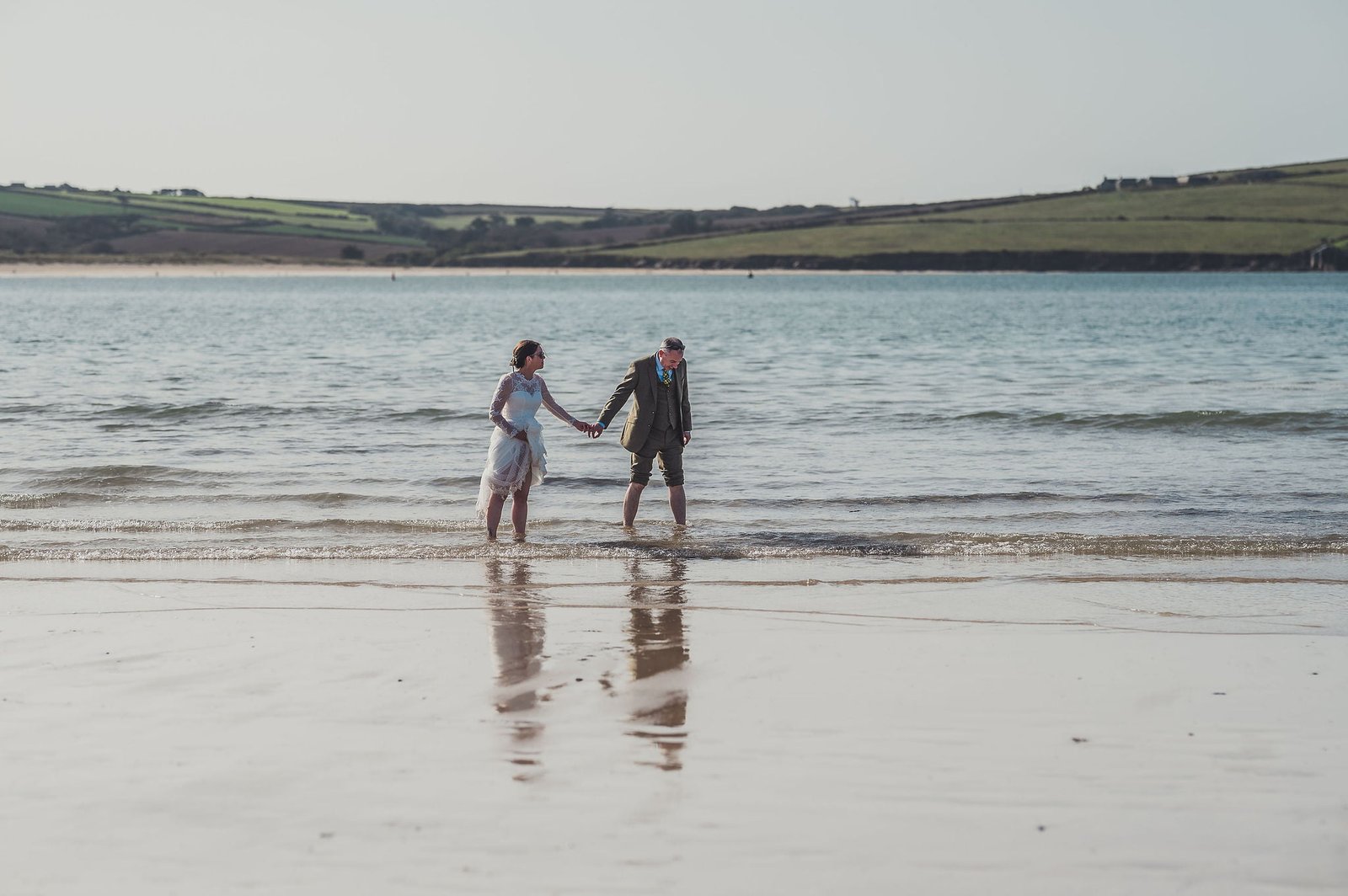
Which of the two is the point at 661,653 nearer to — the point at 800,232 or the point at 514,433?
the point at 514,433

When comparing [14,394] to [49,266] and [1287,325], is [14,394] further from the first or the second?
[49,266]

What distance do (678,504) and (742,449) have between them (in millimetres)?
5938

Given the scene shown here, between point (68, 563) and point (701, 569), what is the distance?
517 cm

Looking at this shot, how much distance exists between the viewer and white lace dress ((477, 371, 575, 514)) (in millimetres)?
11617

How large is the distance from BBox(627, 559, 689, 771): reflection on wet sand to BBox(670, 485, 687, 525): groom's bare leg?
4.89ft

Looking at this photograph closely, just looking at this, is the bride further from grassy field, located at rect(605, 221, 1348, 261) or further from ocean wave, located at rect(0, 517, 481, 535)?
grassy field, located at rect(605, 221, 1348, 261)

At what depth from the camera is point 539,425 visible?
11.9 meters

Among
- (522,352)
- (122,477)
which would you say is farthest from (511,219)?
(522,352)

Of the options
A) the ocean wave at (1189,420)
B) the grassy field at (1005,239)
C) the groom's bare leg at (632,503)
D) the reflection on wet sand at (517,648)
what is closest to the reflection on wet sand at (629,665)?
the reflection on wet sand at (517,648)

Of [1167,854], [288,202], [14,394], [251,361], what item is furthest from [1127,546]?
[288,202]

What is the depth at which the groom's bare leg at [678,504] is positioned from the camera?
12.3 meters

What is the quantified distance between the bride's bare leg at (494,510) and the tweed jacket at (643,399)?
1.17 metres

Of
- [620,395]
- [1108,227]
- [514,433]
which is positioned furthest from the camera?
[1108,227]

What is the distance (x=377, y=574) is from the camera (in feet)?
33.3
